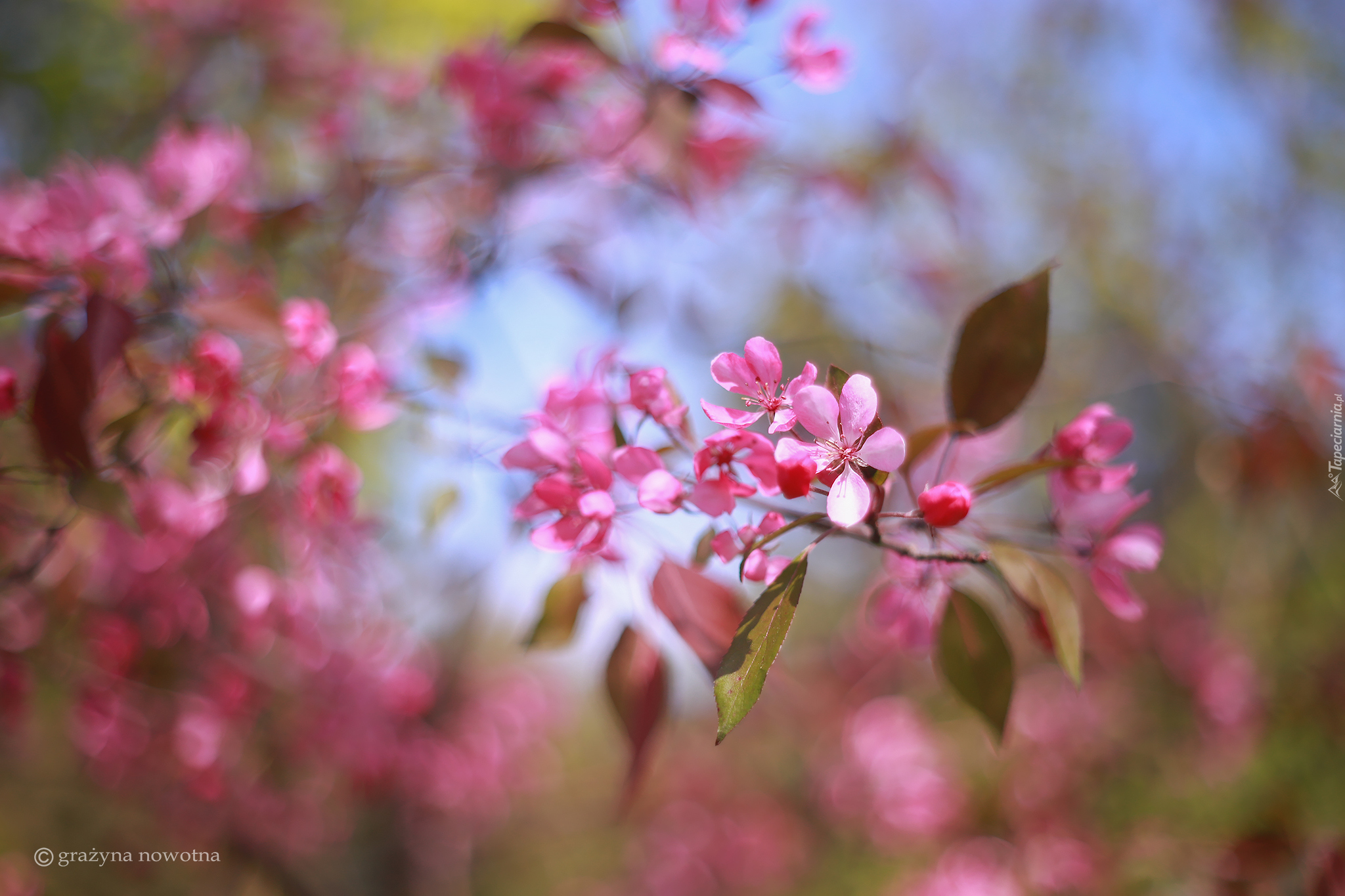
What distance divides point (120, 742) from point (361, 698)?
0.51m

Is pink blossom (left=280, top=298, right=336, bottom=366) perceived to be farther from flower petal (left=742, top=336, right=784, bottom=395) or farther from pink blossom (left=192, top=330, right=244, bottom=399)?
flower petal (left=742, top=336, right=784, bottom=395)

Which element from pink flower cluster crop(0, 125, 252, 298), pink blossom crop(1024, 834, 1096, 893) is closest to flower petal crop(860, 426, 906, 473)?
pink flower cluster crop(0, 125, 252, 298)

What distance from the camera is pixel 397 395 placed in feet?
3.41

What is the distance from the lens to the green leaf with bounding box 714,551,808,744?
438mm

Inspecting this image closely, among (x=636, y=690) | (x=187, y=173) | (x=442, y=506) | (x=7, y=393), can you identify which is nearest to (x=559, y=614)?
(x=636, y=690)

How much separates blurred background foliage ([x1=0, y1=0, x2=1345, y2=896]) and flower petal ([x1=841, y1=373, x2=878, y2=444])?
0.25m

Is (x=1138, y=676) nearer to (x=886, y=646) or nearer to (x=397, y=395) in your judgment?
(x=886, y=646)

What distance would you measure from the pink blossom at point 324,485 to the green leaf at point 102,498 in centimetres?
21

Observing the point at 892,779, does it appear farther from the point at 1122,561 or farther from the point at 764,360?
the point at 764,360

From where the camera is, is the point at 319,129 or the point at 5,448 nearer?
the point at 5,448

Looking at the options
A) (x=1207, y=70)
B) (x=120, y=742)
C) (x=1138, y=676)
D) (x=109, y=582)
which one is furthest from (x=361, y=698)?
(x=1207, y=70)

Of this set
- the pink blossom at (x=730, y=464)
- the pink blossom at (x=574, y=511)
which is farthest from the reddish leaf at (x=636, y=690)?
the pink blossom at (x=730, y=464)

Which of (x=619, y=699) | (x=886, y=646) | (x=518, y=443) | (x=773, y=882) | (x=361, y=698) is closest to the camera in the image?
(x=518, y=443)

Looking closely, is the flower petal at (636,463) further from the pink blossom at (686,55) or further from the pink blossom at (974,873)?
the pink blossom at (974,873)
